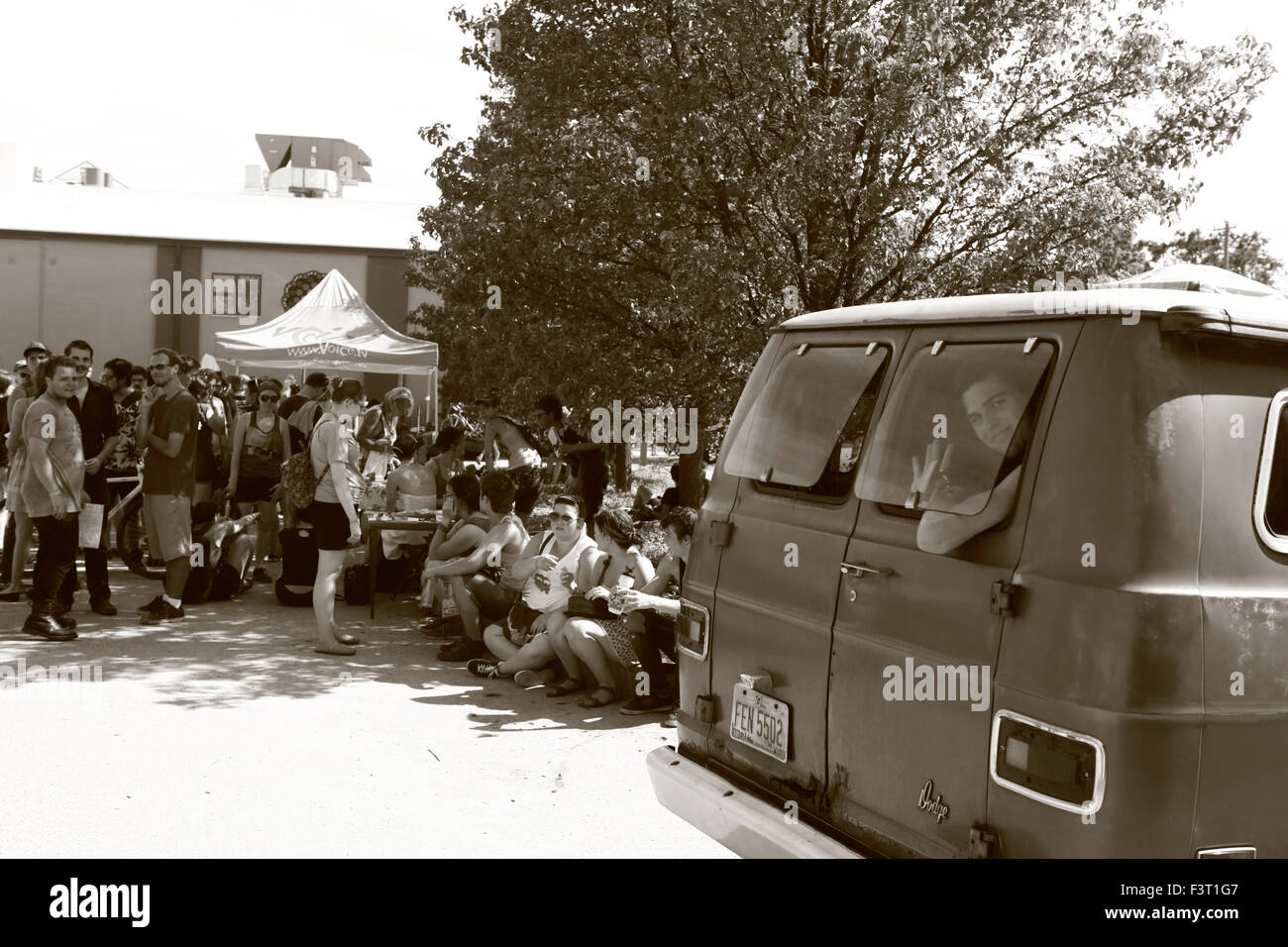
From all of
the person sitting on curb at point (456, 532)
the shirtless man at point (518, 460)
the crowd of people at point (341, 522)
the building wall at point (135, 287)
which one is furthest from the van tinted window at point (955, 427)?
the building wall at point (135, 287)

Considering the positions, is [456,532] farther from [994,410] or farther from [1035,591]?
[1035,591]

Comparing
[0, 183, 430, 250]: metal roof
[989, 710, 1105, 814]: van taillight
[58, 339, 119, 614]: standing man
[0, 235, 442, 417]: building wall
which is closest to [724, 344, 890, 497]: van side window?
[989, 710, 1105, 814]: van taillight

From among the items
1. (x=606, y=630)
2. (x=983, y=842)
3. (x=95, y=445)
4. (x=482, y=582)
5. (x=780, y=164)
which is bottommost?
(x=606, y=630)

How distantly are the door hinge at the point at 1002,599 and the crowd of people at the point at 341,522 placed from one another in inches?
155

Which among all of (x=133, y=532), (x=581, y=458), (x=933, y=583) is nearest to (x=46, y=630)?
(x=133, y=532)

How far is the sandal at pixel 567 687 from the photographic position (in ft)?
26.2

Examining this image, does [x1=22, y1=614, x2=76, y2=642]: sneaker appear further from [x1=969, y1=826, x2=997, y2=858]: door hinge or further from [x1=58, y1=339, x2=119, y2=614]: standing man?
[x1=969, y1=826, x2=997, y2=858]: door hinge

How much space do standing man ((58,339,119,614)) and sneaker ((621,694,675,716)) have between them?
479 centimetres

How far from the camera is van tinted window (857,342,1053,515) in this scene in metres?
3.41

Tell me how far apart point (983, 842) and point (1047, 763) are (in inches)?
12.2

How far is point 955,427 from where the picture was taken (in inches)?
143

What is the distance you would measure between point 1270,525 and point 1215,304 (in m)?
0.56

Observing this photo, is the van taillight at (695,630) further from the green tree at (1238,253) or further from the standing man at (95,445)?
the green tree at (1238,253)
